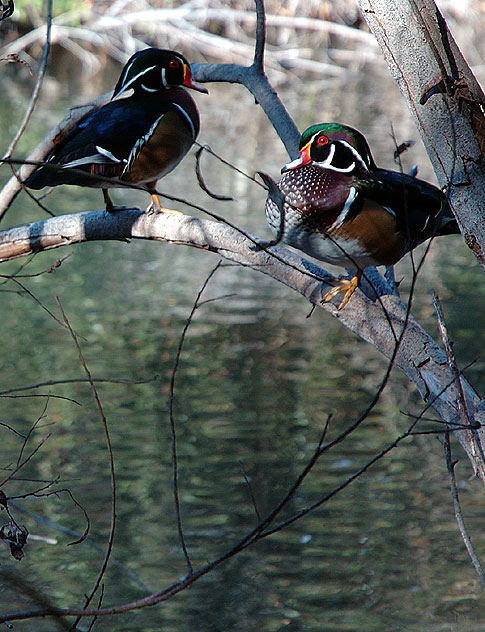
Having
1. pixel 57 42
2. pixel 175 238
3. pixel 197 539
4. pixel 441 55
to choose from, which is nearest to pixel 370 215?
pixel 175 238

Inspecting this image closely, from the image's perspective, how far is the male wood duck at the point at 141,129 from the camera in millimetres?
2709

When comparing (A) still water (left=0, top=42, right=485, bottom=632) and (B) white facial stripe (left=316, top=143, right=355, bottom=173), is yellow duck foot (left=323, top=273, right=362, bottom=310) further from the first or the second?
(A) still water (left=0, top=42, right=485, bottom=632)

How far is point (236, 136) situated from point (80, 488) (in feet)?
27.8

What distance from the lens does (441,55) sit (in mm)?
1678

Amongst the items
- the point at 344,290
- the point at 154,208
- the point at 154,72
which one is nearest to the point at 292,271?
the point at 344,290

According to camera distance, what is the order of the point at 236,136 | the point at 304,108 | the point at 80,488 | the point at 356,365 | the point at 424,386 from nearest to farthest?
the point at 424,386 → the point at 80,488 → the point at 356,365 → the point at 236,136 → the point at 304,108

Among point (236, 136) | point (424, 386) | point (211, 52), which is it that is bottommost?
point (424, 386)

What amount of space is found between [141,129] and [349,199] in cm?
70

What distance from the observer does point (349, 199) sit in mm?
2443

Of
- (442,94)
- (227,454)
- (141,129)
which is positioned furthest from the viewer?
(227,454)

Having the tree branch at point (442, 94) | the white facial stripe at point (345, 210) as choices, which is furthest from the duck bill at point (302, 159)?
the tree branch at point (442, 94)

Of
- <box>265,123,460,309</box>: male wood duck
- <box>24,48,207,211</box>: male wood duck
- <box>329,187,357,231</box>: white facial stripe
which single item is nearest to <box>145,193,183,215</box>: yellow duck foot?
<box>24,48,207,211</box>: male wood duck

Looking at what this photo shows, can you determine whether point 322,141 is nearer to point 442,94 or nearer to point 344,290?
point 344,290

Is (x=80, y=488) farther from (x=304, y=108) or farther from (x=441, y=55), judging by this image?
(x=304, y=108)
